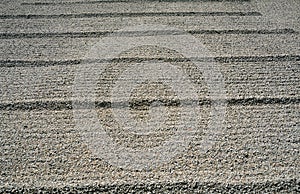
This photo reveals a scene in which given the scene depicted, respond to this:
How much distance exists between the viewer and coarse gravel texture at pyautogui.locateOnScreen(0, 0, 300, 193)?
0.94 m

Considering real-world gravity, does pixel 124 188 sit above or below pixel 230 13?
below

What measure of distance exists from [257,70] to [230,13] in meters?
0.49

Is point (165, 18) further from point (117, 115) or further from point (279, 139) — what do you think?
point (279, 139)

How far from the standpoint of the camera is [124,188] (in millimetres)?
909

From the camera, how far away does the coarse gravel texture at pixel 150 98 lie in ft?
3.09

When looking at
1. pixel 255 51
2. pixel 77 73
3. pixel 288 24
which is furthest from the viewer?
pixel 288 24

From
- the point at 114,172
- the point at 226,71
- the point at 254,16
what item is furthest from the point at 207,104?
the point at 254,16

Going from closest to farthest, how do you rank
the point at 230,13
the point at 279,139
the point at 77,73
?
the point at 279,139
the point at 77,73
the point at 230,13

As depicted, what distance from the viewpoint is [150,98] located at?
3.95ft

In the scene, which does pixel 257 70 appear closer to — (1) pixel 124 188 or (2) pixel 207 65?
(2) pixel 207 65

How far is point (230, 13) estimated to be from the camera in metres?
1.73

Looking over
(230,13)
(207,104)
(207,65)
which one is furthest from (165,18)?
(207,104)

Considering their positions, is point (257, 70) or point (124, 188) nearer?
point (124, 188)

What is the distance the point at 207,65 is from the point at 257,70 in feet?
0.56
